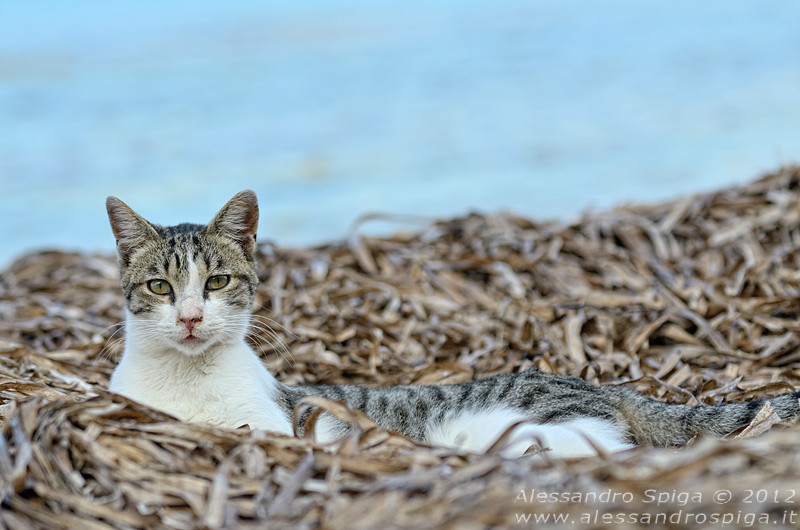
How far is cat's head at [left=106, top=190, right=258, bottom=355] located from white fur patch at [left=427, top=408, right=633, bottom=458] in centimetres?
98

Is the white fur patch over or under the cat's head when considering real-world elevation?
under

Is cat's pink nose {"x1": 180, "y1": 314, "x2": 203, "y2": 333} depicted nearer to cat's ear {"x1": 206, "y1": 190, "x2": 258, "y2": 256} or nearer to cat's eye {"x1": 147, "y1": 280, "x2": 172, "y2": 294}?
cat's eye {"x1": 147, "y1": 280, "x2": 172, "y2": 294}

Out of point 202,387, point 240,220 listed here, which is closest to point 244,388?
point 202,387

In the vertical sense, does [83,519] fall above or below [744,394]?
above

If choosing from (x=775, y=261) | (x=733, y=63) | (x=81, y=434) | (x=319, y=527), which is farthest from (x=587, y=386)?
(x=733, y=63)

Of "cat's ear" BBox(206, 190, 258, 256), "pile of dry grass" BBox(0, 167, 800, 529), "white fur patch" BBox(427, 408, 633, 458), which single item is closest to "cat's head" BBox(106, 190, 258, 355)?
"cat's ear" BBox(206, 190, 258, 256)

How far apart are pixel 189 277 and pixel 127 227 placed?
40 centimetres

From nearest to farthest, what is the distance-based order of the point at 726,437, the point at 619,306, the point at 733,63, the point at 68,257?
the point at 726,437 < the point at 619,306 < the point at 68,257 < the point at 733,63

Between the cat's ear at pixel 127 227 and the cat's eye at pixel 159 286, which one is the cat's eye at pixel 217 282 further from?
the cat's ear at pixel 127 227

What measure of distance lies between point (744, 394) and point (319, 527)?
2332mm

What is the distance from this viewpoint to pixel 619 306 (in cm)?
477

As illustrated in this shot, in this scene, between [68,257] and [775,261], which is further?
[68,257]

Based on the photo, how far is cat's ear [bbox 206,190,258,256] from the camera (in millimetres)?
3547

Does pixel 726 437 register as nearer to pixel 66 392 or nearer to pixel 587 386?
pixel 587 386
